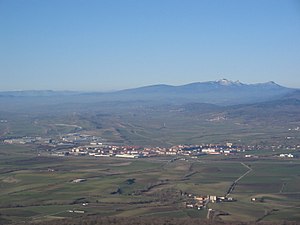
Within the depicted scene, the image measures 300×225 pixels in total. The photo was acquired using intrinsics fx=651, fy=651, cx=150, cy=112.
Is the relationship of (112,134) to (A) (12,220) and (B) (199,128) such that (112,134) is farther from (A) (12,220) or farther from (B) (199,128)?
(A) (12,220)

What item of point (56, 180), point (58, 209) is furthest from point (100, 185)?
point (58, 209)

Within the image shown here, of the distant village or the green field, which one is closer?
the green field

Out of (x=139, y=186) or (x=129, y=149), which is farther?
(x=129, y=149)

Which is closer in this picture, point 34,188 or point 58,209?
point 58,209

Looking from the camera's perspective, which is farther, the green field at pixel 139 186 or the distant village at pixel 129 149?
the distant village at pixel 129 149

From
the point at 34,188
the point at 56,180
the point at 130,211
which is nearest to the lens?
the point at 130,211

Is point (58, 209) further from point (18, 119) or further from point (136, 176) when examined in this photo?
point (18, 119)

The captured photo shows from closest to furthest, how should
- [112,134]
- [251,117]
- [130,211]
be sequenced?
[130,211] < [112,134] < [251,117]
